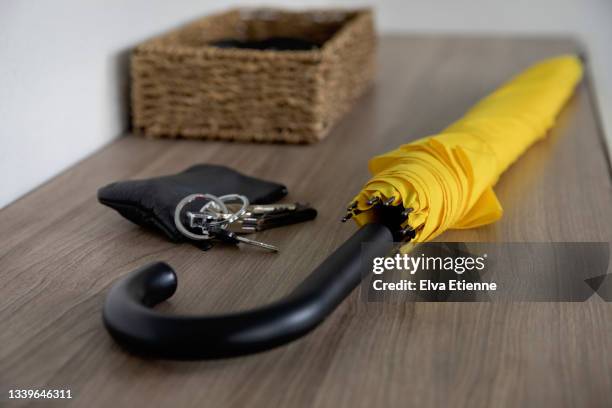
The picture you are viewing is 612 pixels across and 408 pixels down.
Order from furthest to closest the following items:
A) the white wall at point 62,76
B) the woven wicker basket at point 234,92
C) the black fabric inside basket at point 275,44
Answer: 1. the black fabric inside basket at point 275,44
2. the woven wicker basket at point 234,92
3. the white wall at point 62,76

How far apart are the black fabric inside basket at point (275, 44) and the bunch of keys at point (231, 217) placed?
537 mm

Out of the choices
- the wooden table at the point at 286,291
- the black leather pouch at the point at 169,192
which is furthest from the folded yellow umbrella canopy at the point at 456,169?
the black leather pouch at the point at 169,192

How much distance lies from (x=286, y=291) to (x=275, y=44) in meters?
0.77

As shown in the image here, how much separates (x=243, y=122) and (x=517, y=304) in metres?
0.64

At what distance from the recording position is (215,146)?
49.9 inches

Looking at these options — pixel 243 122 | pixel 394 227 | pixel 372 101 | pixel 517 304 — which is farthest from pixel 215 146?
pixel 517 304

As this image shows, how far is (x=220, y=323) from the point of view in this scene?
24.3 inches

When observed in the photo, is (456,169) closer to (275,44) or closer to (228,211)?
(228,211)

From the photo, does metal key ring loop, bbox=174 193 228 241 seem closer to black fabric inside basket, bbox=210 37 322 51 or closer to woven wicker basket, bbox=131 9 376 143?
→ woven wicker basket, bbox=131 9 376 143

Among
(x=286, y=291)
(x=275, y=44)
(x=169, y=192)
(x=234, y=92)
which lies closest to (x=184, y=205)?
(x=169, y=192)

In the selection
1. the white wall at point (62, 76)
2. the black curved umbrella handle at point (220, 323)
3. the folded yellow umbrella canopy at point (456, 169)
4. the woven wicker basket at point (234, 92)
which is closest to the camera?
the black curved umbrella handle at point (220, 323)

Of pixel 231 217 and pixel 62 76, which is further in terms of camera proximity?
pixel 62 76

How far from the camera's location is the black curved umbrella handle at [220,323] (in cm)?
62

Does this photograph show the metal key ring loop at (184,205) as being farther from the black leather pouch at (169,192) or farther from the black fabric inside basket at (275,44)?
the black fabric inside basket at (275,44)
